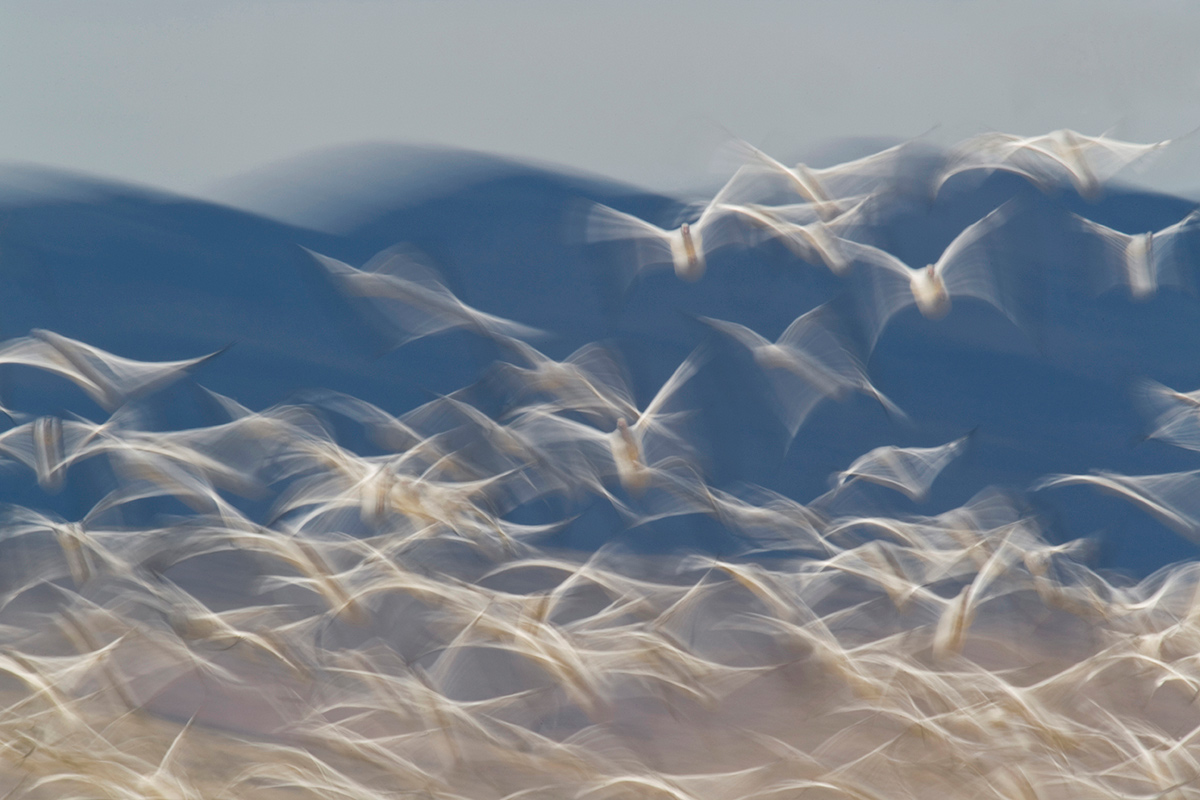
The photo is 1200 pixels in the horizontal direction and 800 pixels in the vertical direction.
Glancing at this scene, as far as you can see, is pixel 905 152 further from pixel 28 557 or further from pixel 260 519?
pixel 28 557

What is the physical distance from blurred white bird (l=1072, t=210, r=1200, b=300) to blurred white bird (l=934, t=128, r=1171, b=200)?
10 centimetres

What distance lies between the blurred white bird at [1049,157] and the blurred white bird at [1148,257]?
0.32 ft

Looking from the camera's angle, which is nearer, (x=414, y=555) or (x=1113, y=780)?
(x=1113, y=780)

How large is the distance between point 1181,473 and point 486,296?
1159 mm

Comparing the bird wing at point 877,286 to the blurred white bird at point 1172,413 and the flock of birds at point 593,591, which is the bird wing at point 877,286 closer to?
the flock of birds at point 593,591

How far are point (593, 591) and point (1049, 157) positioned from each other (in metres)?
1.02

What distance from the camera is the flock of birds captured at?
125cm

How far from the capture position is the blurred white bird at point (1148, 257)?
59.8 inches

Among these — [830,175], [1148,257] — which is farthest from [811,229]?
[1148,257]

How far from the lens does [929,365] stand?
150cm

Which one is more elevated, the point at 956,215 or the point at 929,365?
the point at 956,215

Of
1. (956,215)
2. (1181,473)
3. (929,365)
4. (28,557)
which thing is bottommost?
(28,557)

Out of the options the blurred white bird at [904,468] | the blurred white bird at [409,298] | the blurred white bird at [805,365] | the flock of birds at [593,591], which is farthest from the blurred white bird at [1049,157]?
the blurred white bird at [409,298]

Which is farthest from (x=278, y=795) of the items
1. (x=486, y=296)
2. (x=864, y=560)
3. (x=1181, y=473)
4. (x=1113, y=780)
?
(x=1181, y=473)
